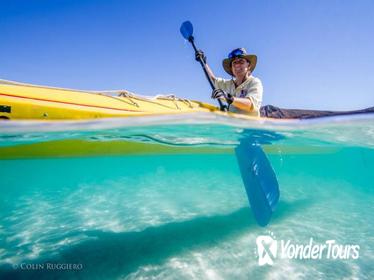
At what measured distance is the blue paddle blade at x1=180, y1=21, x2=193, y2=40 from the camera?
7992 millimetres

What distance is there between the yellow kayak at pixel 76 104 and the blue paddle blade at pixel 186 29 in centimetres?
228

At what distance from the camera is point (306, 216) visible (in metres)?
9.62

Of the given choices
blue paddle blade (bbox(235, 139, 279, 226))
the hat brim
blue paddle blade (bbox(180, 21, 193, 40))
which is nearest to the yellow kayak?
the hat brim

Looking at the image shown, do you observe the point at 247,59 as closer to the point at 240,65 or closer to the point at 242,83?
the point at 240,65

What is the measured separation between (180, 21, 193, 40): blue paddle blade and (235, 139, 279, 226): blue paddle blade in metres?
4.25

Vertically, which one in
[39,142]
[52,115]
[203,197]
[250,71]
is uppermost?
[250,71]

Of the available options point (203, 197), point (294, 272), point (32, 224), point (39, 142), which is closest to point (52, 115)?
point (39, 142)

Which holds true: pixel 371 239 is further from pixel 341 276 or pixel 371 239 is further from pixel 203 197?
pixel 203 197

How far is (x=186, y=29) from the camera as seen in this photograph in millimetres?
8055

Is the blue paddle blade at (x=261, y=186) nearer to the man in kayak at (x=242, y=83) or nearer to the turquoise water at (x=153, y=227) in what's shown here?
the turquoise water at (x=153, y=227)

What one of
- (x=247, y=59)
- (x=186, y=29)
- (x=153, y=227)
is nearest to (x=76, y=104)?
(x=247, y=59)

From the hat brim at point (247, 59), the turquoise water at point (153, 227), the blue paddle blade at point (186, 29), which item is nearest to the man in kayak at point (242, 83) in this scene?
the hat brim at point (247, 59)

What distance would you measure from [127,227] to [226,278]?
146 inches

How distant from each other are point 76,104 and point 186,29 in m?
4.52
